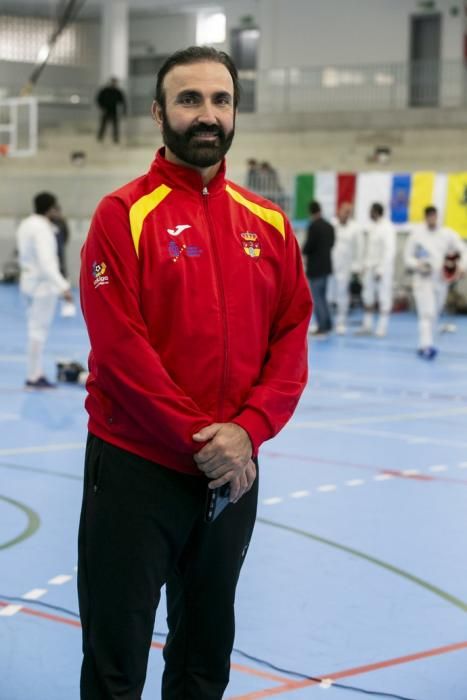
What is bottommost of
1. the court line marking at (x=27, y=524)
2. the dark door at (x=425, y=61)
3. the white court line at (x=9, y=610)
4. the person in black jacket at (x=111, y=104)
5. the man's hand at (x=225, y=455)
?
the court line marking at (x=27, y=524)

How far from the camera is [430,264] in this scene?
15.3 m

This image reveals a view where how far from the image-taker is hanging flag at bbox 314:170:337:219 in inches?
1005

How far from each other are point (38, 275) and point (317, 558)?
635cm

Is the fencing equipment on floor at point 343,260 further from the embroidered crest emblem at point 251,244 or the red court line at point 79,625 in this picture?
the embroidered crest emblem at point 251,244

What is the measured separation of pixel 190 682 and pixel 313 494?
13.6ft

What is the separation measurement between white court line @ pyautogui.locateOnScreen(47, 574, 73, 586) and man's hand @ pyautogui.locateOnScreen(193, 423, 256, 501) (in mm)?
2517

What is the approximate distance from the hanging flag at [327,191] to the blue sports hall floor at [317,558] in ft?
48.5

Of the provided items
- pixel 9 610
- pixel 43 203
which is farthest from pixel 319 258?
pixel 9 610

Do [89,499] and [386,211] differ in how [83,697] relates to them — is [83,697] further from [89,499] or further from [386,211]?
[386,211]

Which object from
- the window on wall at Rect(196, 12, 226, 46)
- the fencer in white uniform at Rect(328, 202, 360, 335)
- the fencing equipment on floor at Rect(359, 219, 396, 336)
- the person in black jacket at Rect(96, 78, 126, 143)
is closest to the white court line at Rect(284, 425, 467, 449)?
the fencing equipment on floor at Rect(359, 219, 396, 336)

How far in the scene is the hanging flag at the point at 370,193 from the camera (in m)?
24.9

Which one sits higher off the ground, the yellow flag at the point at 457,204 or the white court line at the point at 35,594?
the yellow flag at the point at 457,204

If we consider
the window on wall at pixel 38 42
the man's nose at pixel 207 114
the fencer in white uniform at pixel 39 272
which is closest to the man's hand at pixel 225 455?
the man's nose at pixel 207 114

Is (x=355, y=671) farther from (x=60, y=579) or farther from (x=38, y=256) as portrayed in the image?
(x=38, y=256)
